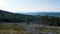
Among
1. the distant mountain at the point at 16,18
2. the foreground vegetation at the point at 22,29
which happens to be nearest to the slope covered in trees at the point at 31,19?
the distant mountain at the point at 16,18

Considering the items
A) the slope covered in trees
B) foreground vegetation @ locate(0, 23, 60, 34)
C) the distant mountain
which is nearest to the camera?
foreground vegetation @ locate(0, 23, 60, 34)

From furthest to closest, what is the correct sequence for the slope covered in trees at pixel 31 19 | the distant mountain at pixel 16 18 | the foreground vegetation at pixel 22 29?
the distant mountain at pixel 16 18, the slope covered in trees at pixel 31 19, the foreground vegetation at pixel 22 29

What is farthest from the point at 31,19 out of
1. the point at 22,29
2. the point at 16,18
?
the point at 22,29

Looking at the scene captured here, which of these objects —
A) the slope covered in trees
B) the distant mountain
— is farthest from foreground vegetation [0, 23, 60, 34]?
the distant mountain

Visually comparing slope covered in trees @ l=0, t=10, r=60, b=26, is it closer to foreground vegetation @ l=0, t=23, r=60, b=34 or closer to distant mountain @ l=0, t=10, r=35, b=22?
distant mountain @ l=0, t=10, r=35, b=22

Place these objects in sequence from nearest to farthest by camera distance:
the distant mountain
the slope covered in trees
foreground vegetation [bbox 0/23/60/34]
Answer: foreground vegetation [bbox 0/23/60/34] → the slope covered in trees → the distant mountain

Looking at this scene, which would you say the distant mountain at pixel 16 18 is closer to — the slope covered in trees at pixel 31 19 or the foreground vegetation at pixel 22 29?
the slope covered in trees at pixel 31 19

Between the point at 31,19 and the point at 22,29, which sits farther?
the point at 31,19

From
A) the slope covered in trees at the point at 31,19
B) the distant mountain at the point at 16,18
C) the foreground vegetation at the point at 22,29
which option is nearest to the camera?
the foreground vegetation at the point at 22,29

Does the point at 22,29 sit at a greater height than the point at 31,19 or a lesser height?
greater

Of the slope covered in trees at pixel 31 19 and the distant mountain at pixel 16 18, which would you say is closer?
the slope covered in trees at pixel 31 19

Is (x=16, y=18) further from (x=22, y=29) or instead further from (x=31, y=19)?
(x=22, y=29)

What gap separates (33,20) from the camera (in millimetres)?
11664

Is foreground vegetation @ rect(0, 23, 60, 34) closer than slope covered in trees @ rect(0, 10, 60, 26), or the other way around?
foreground vegetation @ rect(0, 23, 60, 34)
